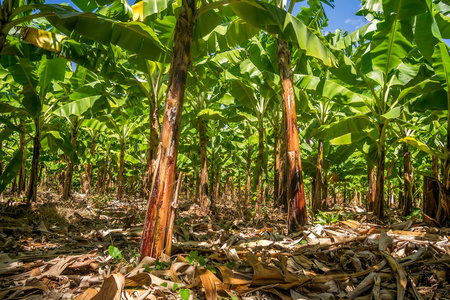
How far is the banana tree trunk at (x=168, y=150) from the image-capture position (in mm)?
2361

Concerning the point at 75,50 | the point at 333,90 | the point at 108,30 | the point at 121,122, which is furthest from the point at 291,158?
the point at 121,122

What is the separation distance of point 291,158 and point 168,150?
7.39ft

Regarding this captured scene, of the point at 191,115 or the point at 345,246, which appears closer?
the point at 345,246

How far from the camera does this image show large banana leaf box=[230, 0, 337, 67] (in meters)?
3.01

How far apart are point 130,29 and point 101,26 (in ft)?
1.28

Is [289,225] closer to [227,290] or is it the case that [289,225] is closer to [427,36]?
[227,290]

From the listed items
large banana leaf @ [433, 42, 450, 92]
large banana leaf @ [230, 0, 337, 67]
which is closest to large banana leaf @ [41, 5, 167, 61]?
large banana leaf @ [230, 0, 337, 67]

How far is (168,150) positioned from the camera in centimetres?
248

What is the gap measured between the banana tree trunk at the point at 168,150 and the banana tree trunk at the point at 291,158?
2.08 meters

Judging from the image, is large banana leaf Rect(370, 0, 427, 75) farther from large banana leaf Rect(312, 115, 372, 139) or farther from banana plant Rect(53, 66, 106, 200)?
banana plant Rect(53, 66, 106, 200)

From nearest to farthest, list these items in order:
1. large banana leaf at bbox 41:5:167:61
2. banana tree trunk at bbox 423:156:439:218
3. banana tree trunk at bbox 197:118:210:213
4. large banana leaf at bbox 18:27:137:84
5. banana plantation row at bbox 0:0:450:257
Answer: banana plantation row at bbox 0:0:450:257
large banana leaf at bbox 41:5:167:61
large banana leaf at bbox 18:27:137:84
banana tree trunk at bbox 423:156:439:218
banana tree trunk at bbox 197:118:210:213

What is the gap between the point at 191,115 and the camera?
7141 mm

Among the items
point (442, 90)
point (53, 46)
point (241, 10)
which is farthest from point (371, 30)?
point (53, 46)

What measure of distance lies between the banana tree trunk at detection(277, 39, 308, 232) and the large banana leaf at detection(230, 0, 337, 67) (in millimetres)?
830
